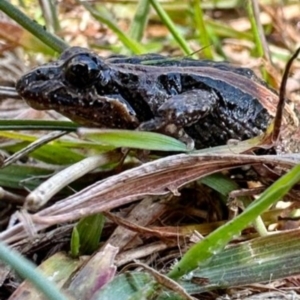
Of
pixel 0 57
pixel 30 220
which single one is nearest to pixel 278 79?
pixel 0 57

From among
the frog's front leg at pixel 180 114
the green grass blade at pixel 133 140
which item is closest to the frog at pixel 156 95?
the frog's front leg at pixel 180 114


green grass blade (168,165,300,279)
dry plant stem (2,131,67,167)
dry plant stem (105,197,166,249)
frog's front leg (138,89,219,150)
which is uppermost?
dry plant stem (2,131,67,167)

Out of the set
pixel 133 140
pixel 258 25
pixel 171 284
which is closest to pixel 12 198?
pixel 133 140

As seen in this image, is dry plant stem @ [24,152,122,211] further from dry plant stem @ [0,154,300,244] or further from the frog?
the frog

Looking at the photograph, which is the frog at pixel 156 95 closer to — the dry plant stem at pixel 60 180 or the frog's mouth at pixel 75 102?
the frog's mouth at pixel 75 102

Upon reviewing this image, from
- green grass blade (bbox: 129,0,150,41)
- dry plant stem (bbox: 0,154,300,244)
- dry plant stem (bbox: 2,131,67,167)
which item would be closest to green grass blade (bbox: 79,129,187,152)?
dry plant stem (bbox: 0,154,300,244)

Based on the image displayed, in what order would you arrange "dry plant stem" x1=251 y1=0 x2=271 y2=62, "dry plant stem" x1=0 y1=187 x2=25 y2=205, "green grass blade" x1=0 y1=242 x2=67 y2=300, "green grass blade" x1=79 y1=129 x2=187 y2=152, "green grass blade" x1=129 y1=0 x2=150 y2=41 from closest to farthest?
"green grass blade" x1=0 y1=242 x2=67 y2=300, "green grass blade" x1=79 y1=129 x2=187 y2=152, "dry plant stem" x1=0 y1=187 x2=25 y2=205, "dry plant stem" x1=251 y1=0 x2=271 y2=62, "green grass blade" x1=129 y1=0 x2=150 y2=41

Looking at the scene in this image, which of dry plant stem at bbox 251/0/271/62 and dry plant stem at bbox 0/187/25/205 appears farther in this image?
dry plant stem at bbox 251/0/271/62

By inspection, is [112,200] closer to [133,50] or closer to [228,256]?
[228,256]
